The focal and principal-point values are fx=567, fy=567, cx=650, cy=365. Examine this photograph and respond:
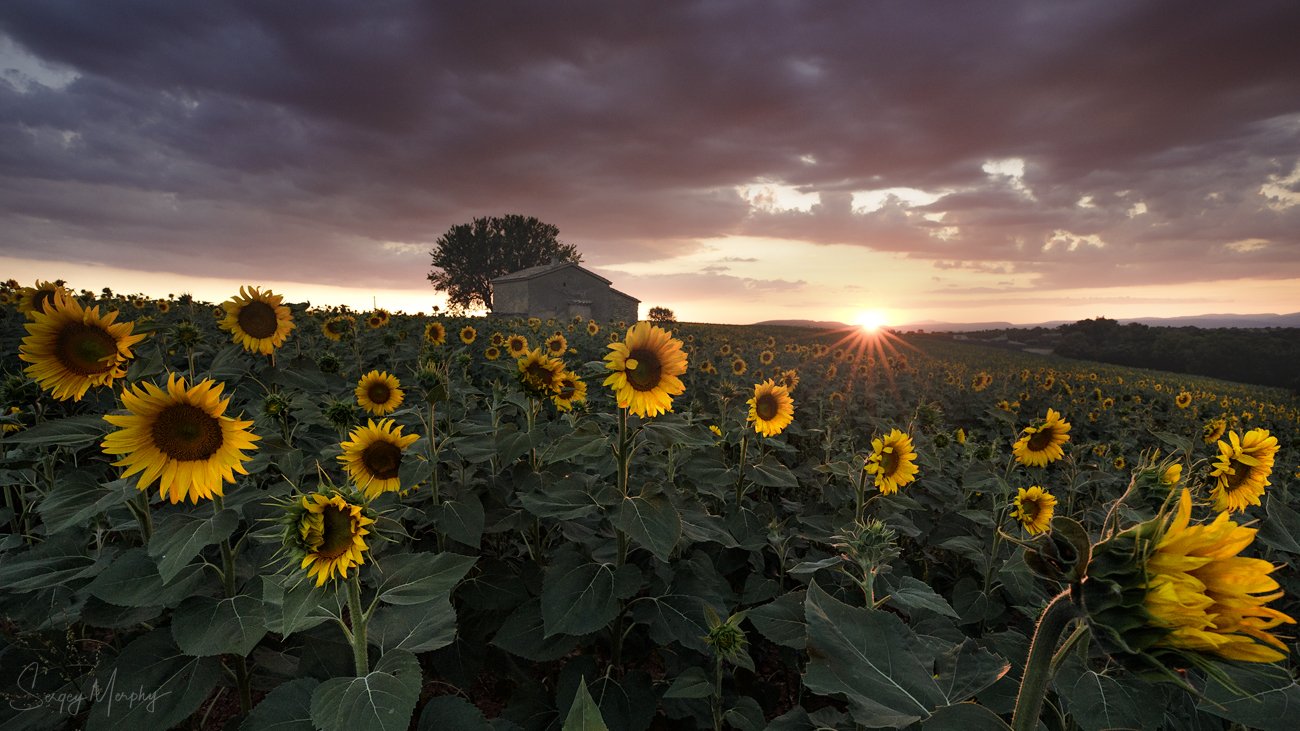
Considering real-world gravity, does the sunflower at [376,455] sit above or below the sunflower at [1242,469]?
above

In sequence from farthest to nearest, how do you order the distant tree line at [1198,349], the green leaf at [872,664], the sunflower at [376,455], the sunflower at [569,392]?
1. the distant tree line at [1198,349]
2. the sunflower at [569,392]
3. the sunflower at [376,455]
4. the green leaf at [872,664]

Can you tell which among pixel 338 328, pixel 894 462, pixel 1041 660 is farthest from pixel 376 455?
pixel 338 328

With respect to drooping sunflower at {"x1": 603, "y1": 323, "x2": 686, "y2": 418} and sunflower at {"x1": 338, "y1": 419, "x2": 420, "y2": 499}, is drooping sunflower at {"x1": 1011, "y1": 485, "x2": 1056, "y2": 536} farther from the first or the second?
sunflower at {"x1": 338, "y1": 419, "x2": 420, "y2": 499}

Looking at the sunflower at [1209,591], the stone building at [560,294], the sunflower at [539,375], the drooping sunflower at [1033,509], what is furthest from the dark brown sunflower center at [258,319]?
the stone building at [560,294]

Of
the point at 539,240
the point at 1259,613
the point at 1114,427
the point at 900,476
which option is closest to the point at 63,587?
the point at 1259,613

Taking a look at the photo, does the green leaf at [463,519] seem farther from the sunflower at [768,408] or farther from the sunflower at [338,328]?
the sunflower at [338,328]

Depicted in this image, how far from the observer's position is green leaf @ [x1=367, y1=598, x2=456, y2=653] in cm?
189

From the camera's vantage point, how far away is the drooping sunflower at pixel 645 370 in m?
2.72

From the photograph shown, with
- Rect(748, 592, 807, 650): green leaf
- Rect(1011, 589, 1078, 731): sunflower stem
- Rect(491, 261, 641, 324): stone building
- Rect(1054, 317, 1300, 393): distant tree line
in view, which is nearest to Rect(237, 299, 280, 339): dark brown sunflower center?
Rect(748, 592, 807, 650): green leaf

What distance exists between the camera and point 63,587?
2371mm

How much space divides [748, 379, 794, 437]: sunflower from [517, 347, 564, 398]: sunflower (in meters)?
1.57

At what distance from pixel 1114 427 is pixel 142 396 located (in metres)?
12.5

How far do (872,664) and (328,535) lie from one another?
5.00ft

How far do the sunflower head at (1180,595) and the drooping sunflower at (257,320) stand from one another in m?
4.30
